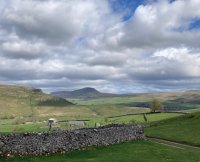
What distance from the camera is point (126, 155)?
36.3 meters

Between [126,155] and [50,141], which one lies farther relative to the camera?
[50,141]

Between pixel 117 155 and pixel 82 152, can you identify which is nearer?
pixel 117 155

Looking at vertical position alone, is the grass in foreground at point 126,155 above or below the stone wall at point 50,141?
below

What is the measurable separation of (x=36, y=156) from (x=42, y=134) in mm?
2685

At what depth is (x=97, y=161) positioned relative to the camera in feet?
108

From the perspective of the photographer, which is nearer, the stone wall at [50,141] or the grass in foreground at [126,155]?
the grass in foreground at [126,155]

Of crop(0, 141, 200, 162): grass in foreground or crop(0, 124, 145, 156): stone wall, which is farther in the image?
crop(0, 124, 145, 156): stone wall

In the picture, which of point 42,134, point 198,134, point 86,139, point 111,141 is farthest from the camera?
point 198,134

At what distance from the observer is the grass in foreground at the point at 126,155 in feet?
111

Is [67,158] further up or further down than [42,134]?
further down

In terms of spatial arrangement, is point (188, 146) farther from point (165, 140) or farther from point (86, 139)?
point (86, 139)

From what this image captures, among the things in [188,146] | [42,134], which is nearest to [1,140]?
[42,134]

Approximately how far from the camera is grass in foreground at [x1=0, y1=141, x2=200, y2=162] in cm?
3391

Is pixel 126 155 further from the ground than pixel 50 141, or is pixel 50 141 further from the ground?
pixel 50 141
